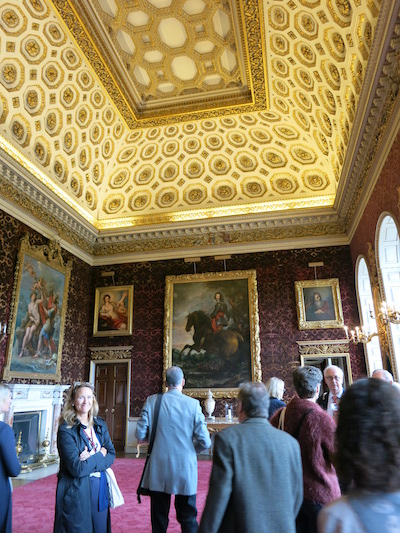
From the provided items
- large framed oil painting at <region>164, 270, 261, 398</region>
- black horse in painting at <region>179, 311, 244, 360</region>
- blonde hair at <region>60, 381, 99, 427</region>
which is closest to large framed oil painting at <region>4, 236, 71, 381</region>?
large framed oil painting at <region>164, 270, 261, 398</region>

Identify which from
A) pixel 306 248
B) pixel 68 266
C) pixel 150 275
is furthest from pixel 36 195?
pixel 306 248

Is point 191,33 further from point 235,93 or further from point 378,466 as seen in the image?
point 378,466

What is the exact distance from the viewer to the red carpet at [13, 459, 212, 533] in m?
5.65

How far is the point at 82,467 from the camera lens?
10.4 ft

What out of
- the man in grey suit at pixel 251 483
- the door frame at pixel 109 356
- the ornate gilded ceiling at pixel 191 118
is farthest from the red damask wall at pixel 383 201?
the door frame at pixel 109 356

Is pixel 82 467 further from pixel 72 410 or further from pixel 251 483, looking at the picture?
pixel 251 483

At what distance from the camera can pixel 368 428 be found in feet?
4.03

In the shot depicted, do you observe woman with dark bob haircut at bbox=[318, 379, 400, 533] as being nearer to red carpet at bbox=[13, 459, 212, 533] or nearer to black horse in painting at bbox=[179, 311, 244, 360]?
red carpet at bbox=[13, 459, 212, 533]

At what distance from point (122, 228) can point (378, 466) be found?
1384 centimetres

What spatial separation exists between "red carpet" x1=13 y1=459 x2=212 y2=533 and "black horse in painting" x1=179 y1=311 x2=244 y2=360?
4.31 metres

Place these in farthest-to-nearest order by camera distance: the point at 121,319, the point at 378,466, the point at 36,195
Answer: the point at 121,319 → the point at 36,195 → the point at 378,466

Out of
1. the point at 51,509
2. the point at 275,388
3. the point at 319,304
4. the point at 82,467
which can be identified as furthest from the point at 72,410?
the point at 319,304

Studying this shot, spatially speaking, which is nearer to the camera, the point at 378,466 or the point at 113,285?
the point at 378,466

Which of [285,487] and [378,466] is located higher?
[378,466]
